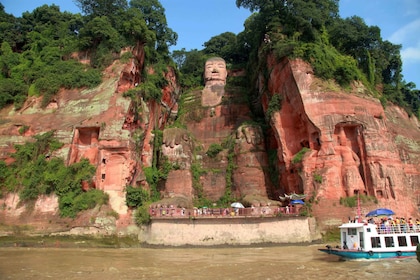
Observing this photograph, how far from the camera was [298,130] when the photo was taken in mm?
30312

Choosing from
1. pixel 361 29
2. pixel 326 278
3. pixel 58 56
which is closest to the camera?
pixel 326 278

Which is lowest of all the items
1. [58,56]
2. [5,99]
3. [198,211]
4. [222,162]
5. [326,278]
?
[326,278]

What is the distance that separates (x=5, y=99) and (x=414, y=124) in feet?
132

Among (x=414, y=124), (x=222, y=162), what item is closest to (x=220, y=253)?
(x=222, y=162)

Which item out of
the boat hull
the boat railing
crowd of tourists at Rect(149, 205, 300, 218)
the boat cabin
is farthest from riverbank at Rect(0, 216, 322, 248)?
the boat railing

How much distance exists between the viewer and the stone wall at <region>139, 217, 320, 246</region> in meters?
24.1

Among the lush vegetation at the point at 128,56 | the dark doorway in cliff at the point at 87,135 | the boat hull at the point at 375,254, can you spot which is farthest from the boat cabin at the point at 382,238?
the dark doorway in cliff at the point at 87,135

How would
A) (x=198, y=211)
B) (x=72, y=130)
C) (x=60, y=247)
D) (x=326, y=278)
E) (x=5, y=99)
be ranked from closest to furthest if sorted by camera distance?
(x=326, y=278)
(x=60, y=247)
(x=198, y=211)
(x=72, y=130)
(x=5, y=99)

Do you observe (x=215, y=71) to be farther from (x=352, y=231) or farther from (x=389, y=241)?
(x=389, y=241)

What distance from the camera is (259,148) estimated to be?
33.1 m

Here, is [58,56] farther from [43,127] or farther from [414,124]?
[414,124]

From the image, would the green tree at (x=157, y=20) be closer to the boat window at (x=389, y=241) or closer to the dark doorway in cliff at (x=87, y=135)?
the dark doorway in cliff at (x=87, y=135)

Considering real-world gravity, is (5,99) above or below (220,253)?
above

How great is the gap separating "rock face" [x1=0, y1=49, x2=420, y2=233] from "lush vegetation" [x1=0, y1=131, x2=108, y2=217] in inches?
25.6
